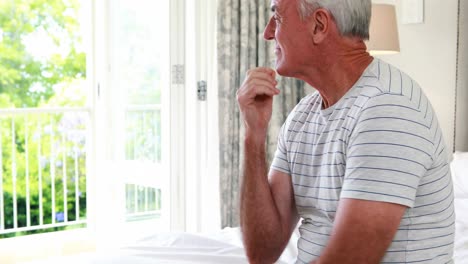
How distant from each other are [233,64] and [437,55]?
1.10 m

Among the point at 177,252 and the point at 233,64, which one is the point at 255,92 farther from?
the point at 233,64

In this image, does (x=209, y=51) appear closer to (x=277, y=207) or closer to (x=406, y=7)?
(x=406, y=7)

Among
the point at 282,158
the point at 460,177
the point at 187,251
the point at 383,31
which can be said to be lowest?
the point at 187,251

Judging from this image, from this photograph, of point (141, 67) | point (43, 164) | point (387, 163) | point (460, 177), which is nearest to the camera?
point (387, 163)

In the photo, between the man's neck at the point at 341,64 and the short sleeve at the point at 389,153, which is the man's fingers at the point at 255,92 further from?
the short sleeve at the point at 389,153

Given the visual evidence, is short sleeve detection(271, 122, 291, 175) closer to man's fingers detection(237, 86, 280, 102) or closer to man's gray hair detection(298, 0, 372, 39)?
man's fingers detection(237, 86, 280, 102)

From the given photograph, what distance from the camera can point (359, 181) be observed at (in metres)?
1.10

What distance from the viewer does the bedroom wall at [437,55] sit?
298 cm

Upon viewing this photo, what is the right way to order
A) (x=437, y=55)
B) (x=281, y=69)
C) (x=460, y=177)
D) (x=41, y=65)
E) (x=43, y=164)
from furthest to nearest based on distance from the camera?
(x=41, y=65), (x=43, y=164), (x=437, y=55), (x=460, y=177), (x=281, y=69)

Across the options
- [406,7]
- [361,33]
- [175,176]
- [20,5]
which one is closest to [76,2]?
[20,5]

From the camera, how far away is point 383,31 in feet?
9.50

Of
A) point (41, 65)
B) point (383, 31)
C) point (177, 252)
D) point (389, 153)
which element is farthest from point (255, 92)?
point (41, 65)

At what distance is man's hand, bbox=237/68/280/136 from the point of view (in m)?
1.45

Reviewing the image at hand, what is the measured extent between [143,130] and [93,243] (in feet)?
3.08
